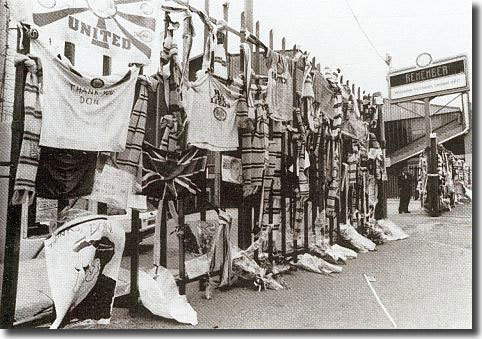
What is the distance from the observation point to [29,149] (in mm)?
2719

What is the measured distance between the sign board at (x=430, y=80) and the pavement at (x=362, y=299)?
119 centimetres

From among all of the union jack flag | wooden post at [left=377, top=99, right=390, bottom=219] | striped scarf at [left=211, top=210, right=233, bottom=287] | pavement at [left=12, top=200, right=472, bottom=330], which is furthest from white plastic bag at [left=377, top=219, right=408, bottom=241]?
the union jack flag

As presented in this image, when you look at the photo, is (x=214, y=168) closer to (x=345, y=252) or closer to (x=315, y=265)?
(x=315, y=265)

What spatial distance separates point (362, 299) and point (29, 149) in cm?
283

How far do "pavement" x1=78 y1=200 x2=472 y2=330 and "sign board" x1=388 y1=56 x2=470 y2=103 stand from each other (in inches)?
46.8

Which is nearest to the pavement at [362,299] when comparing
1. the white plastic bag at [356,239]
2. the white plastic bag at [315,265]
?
the white plastic bag at [315,265]

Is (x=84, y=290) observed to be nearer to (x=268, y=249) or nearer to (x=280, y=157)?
(x=268, y=249)

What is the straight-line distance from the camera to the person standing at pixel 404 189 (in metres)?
5.70

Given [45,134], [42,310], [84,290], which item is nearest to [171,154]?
[45,134]

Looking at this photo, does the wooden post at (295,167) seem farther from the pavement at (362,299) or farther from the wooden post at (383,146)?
the wooden post at (383,146)

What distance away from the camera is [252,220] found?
4387 millimetres

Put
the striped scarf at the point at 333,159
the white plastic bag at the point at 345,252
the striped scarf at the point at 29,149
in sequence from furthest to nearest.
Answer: the striped scarf at the point at 333,159 → the white plastic bag at the point at 345,252 → the striped scarf at the point at 29,149

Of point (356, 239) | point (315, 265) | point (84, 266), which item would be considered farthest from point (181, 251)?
point (356, 239)

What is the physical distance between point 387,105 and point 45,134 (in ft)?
12.8
